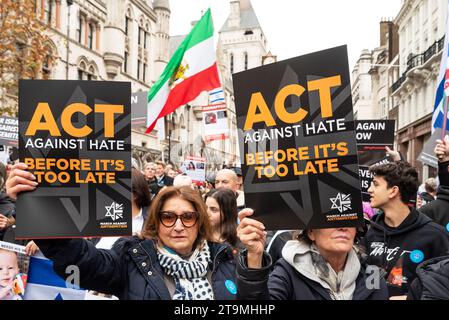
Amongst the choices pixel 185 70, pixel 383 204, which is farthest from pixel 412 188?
pixel 185 70

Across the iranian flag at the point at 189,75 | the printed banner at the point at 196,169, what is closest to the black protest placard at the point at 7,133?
the iranian flag at the point at 189,75

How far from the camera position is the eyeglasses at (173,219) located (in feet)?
9.44

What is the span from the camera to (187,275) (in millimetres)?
2693

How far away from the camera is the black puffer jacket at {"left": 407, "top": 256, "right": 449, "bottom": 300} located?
2105 millimetres

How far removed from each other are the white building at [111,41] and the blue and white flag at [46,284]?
1864cm

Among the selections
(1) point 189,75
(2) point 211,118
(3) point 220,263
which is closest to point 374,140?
(3) point 220,263

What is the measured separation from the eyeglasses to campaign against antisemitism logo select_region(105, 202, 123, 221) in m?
0.25

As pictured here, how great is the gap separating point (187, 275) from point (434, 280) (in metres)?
1.32

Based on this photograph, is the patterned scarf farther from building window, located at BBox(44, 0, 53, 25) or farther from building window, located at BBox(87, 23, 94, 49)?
building window, located at BBox(87, 23, 94, 49)

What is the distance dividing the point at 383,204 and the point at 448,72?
2.15 metres

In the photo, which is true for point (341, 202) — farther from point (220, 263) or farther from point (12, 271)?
point (12, 271)

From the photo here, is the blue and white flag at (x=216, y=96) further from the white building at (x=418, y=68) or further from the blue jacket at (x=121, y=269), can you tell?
the white building at (x=418, y=68)

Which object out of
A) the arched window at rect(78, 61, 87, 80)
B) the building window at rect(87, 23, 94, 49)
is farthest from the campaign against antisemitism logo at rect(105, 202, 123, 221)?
the building window at rect(87, 23, 94, 49)

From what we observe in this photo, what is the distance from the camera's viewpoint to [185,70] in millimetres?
9680
